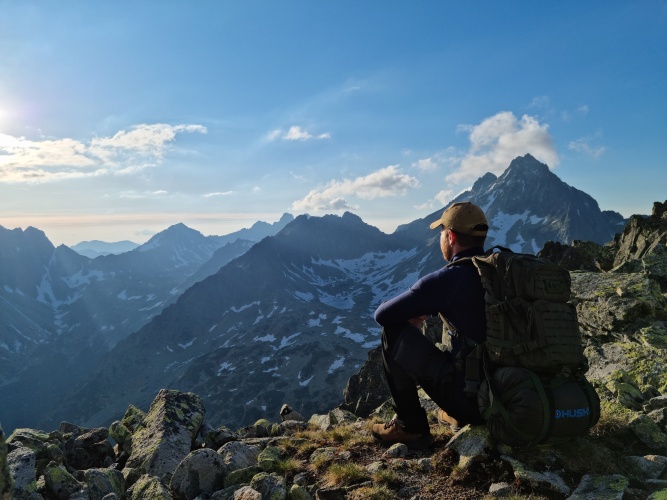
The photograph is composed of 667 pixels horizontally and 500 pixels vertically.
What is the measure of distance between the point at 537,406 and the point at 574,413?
0.69 metres

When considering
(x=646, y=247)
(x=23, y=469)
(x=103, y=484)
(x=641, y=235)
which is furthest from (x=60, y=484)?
(x=641, y=235)

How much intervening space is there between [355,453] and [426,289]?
165 inches

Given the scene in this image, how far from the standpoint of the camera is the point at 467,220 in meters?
7.50

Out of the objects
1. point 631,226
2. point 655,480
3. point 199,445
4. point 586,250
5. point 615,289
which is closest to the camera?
point 655,480

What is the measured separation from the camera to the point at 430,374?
23.6 feet

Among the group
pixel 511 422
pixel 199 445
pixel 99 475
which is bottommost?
pixel 199 445

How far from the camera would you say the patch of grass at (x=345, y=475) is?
24.0 feet

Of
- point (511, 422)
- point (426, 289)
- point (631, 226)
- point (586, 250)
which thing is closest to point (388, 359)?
point (426, 289)

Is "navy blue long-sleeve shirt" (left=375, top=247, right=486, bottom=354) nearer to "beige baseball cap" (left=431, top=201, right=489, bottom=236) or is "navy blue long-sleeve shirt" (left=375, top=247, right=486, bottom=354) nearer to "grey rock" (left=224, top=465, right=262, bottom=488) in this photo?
"beige baseball cap" (left=431, top=201, right=489, bottom=236)

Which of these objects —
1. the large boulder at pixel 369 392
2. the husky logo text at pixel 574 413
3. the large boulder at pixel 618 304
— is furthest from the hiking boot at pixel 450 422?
the large boulder at pixel 369 392

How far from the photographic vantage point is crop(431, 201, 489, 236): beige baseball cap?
746cm

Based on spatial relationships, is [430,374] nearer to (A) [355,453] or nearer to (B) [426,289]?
(B) [426,289]

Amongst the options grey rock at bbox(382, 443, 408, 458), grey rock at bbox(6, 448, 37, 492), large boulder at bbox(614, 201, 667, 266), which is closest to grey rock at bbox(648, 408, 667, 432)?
grey rock at bbox(382, 443, 408, 458)

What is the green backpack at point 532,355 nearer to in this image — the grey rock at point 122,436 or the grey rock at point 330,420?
the grey rock at point 330,420
